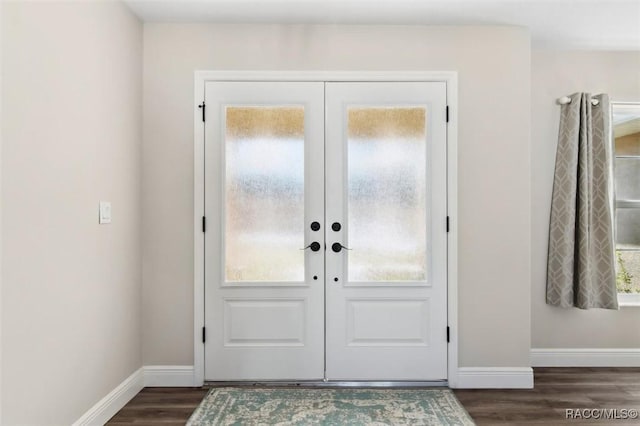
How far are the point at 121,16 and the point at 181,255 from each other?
1569 millimetres

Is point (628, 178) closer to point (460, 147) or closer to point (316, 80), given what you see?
point (460, 147)

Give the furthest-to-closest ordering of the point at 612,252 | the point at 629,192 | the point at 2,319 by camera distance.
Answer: the point at 629,192 → the point at 612,252 → the point at 2,319

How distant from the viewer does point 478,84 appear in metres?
2.99

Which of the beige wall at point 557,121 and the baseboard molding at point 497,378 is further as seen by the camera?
the beige wall at point 557,121

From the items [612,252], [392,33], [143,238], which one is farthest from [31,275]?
[612,252]

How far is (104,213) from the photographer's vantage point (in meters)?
2.45

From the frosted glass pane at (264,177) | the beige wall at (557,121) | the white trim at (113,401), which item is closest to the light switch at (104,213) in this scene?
the frosted glass pane at (264,177)

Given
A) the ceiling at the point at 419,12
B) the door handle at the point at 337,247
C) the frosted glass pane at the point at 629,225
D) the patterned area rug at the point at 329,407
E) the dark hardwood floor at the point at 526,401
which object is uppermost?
the ceiling at the point at 419,12

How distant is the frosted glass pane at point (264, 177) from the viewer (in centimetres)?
298

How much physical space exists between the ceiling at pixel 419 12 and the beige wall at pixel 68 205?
0.40 metres

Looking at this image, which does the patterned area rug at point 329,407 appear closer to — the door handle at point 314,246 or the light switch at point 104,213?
the door handle at point 314,246

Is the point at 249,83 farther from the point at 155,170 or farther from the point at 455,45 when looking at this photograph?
the point at 455,45

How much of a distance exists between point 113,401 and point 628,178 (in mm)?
4127

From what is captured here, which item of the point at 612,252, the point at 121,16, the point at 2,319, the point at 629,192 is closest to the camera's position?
the point at 2,319
